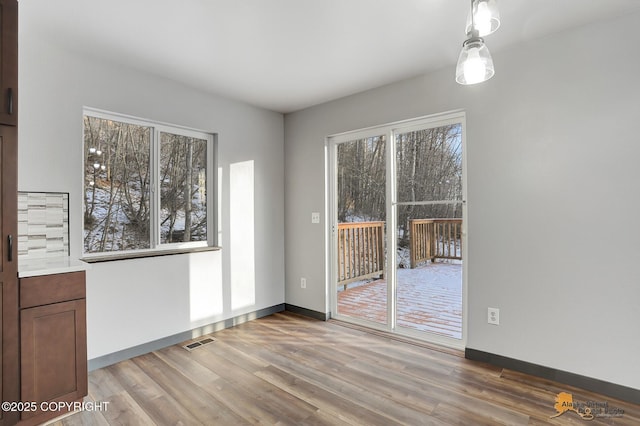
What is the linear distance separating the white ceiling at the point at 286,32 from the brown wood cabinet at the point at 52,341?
1.70 meters

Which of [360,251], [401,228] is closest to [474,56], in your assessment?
[401,228]

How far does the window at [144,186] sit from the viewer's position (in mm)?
2828

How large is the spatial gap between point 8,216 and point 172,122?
163 cm

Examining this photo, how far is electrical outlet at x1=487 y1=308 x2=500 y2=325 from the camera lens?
8.88 feet

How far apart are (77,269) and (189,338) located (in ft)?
4.85

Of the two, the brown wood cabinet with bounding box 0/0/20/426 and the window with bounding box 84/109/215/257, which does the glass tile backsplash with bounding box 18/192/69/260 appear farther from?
the brown wood cabinet with bounding box 0/0/20/426

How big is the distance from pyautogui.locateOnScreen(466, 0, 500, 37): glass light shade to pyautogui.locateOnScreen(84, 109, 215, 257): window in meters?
2.89

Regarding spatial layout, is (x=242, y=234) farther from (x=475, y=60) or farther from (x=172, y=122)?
(x=475, y=60)

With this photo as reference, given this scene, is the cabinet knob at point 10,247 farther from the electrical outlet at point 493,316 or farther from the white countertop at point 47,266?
the electrical outlet at point 493,316

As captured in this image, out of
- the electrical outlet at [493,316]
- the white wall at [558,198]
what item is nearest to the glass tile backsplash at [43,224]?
the white wall at [558,198]

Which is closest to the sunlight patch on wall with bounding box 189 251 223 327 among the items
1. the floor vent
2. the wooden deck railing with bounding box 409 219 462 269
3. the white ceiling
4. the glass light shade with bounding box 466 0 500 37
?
the floor vent

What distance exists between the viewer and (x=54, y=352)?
2035 millimetres

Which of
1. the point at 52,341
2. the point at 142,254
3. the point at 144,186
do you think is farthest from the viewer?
the point at 144,186

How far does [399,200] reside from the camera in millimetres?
3412
